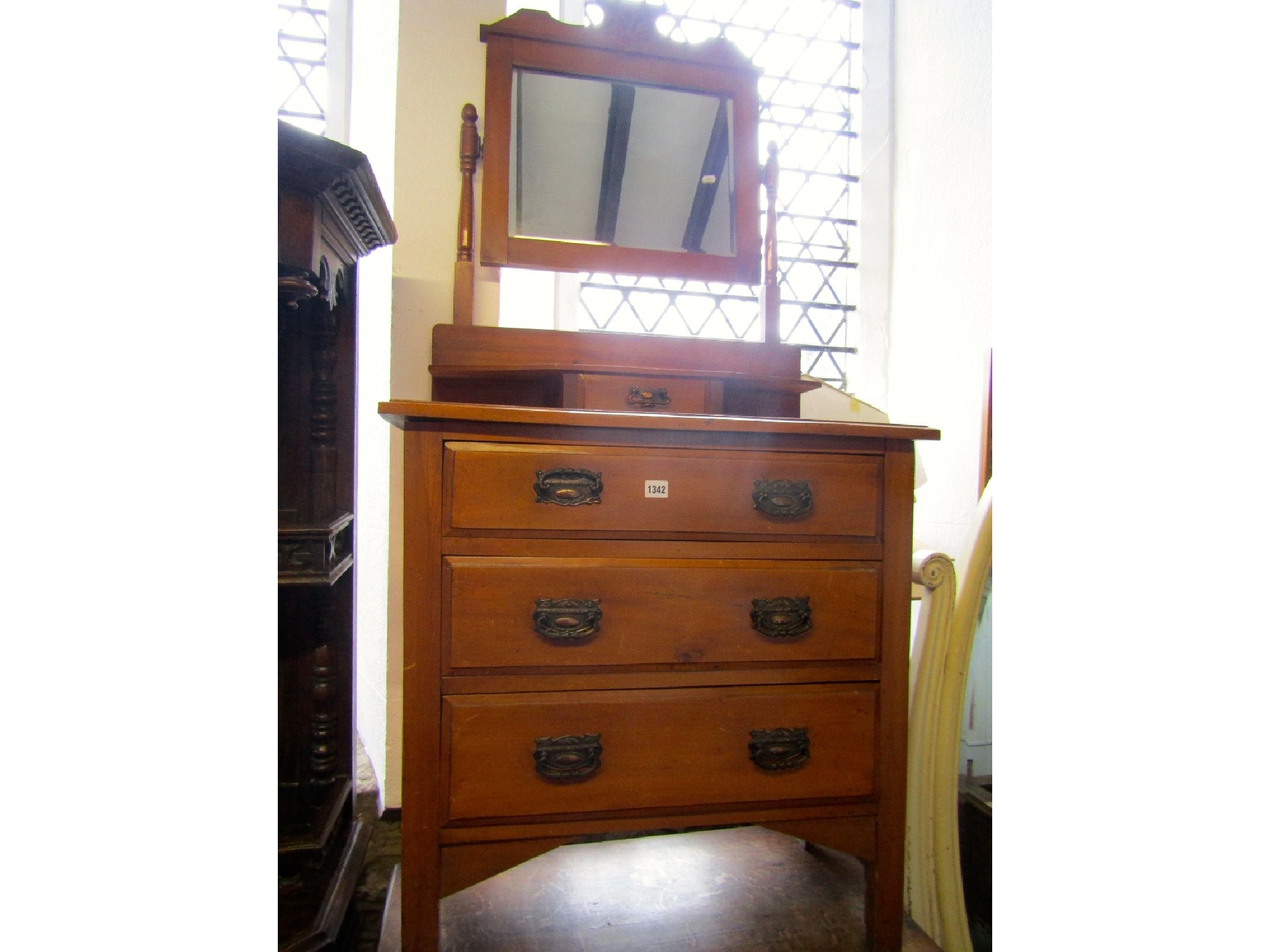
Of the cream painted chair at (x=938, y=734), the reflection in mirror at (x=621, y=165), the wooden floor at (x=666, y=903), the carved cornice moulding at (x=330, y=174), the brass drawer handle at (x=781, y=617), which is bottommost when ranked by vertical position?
the wooden floor at (x=666, y=903)

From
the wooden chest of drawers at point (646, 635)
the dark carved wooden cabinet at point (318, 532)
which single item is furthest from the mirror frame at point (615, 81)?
the wooden chest of drawers at point (646, 635)

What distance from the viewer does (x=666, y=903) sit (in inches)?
40.9

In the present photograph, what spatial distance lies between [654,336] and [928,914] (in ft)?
3.84

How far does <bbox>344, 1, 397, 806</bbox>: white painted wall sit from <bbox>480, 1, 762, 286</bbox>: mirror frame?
0.28 metres

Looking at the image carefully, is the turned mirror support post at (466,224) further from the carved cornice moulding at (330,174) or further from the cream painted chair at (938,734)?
the cream painted chair at (938,734)

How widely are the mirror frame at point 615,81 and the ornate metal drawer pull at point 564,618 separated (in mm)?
679

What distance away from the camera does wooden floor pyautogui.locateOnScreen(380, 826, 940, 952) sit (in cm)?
96

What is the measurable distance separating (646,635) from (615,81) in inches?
43.0

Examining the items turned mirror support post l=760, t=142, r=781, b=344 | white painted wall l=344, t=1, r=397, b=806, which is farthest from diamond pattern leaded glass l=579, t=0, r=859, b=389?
white painted wall l=344, t=1, r=397, b=806

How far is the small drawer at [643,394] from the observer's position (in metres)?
1.04

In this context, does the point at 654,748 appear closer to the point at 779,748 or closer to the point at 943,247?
the point at 779,748
